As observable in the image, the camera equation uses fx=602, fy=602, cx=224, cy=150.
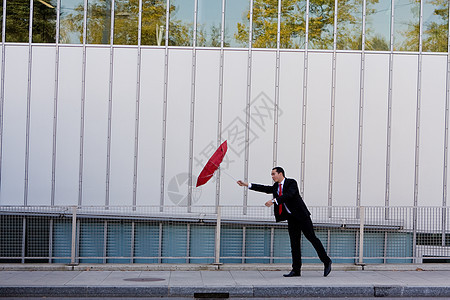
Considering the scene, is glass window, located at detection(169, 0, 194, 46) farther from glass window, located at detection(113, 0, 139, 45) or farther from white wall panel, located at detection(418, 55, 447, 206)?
white wall panel, located at detection(418, 55, 447, 206)

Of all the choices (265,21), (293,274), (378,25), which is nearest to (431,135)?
(378,25)

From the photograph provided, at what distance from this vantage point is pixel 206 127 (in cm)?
1584

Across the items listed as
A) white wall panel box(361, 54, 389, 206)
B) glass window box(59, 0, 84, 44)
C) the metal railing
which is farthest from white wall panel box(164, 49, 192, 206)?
white wall panel box(361, 54, 389, 206)

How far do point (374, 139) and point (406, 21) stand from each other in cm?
340

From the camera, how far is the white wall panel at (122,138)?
623 inches

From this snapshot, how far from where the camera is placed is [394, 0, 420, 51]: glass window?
53.5 ft

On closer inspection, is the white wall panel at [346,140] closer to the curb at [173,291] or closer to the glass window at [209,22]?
the glass window at [209,22]

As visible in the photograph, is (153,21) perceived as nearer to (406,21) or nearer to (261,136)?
(261,136)

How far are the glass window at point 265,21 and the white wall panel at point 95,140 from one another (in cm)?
423

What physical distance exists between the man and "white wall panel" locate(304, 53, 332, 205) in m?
5.00

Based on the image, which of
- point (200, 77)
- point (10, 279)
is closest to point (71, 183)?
point (200, 77)

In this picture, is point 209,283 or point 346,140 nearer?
point 209,283

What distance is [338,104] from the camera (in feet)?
52.2

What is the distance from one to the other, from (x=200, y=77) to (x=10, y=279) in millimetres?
7533
